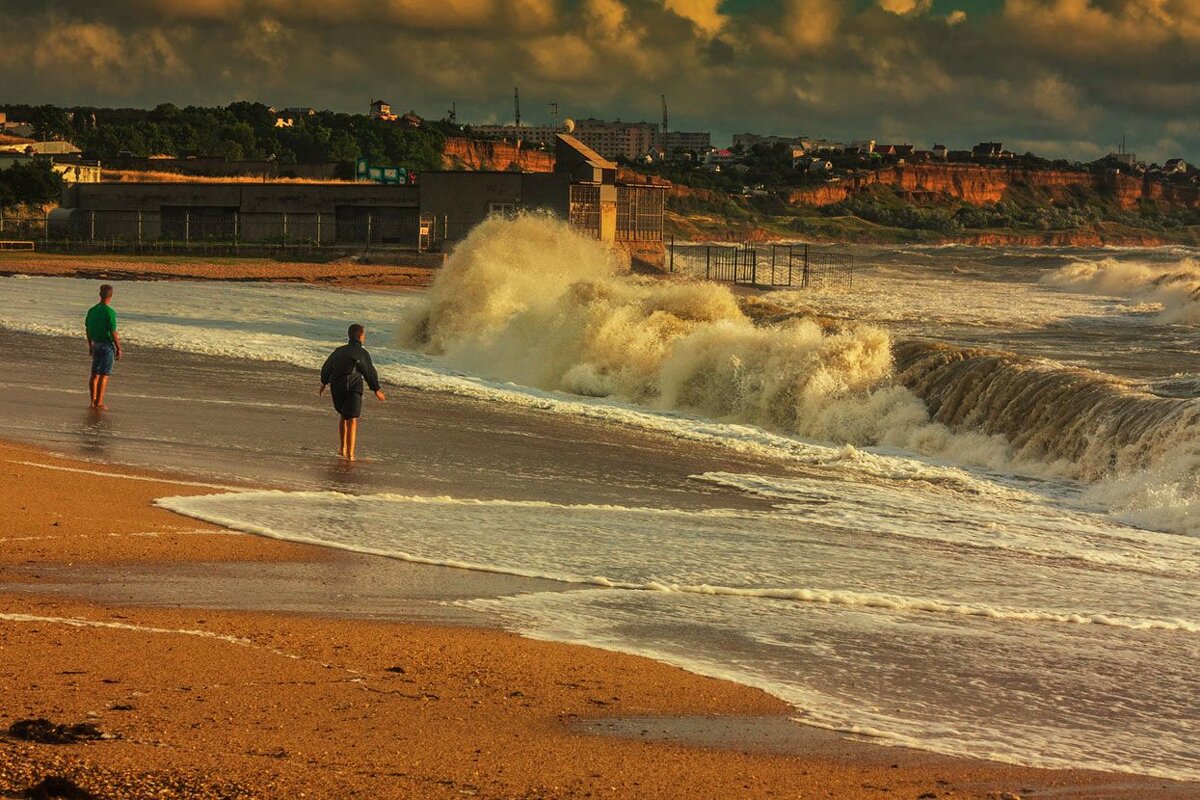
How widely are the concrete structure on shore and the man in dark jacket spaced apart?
46.8m

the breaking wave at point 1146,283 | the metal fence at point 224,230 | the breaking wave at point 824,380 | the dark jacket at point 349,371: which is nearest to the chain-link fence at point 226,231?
the metal fence at point 224,230

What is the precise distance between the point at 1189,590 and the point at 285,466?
843 centimetres

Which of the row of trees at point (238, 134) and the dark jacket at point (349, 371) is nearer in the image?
the dark jacket at point (349, 371)

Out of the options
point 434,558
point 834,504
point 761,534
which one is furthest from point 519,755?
point 834,504

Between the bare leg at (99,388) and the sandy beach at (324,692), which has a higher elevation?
the bare leg at (99,388)

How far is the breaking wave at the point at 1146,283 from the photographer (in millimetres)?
58116

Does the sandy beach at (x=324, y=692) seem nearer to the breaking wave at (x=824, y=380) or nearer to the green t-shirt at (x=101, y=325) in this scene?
the green t-shirt at (x=101, y=325)

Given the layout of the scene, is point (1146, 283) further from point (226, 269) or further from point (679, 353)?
point (679, 353)

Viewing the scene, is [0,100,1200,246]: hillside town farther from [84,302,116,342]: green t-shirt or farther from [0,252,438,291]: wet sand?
[84,302,116,342]: green t-shirt

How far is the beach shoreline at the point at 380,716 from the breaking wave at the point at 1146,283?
50.5 metres

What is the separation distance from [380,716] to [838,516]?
301 inches

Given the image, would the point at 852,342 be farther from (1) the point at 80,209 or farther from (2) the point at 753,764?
(1) the point at 80,209

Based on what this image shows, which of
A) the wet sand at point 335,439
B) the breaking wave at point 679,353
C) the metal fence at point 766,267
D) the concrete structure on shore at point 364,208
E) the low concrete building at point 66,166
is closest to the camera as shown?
the wet sand at point 335,439

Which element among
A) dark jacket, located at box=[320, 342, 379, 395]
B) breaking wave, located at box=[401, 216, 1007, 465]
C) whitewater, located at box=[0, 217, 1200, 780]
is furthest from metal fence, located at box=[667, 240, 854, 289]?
dark jacket, located at box=[320, 342, 379, 395]
